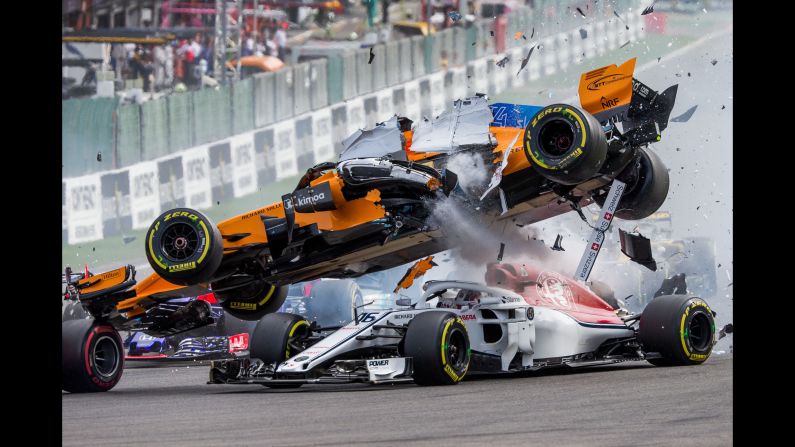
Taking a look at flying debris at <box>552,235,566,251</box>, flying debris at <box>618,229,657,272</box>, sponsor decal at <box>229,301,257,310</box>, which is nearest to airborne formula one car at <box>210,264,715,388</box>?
flying debris at <box>552,235,566,251</box>

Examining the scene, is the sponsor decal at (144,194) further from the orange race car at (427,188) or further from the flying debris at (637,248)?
the flying debris at (637,248)

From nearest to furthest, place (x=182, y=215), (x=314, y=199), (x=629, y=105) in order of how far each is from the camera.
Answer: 1. (x=629, y=105)
2. (x=314, y=199)
3. (x=182, y=215)

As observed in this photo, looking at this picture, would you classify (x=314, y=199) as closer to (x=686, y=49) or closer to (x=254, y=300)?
(x=254, y=300)

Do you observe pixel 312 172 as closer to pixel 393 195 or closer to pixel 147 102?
pixel 393 195

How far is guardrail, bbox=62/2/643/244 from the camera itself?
2759 centimetres

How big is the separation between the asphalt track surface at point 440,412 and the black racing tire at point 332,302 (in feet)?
14.3

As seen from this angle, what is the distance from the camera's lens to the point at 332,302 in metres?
20.1

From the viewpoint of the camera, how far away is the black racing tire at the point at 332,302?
20078 mm

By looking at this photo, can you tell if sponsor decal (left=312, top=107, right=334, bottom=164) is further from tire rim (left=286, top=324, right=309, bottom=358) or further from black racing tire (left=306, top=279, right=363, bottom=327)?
tire rim (left=286, top=324, right=309, bottom=358)

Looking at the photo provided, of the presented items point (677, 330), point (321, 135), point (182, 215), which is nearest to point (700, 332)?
point (677, 330)

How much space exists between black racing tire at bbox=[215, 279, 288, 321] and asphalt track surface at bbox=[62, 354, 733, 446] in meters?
1.36

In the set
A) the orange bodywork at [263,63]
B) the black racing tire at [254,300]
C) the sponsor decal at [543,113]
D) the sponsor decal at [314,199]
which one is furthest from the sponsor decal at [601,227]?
the orange bodywork at [263,63]

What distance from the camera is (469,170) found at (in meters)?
14.2

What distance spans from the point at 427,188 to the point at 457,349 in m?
1.74
